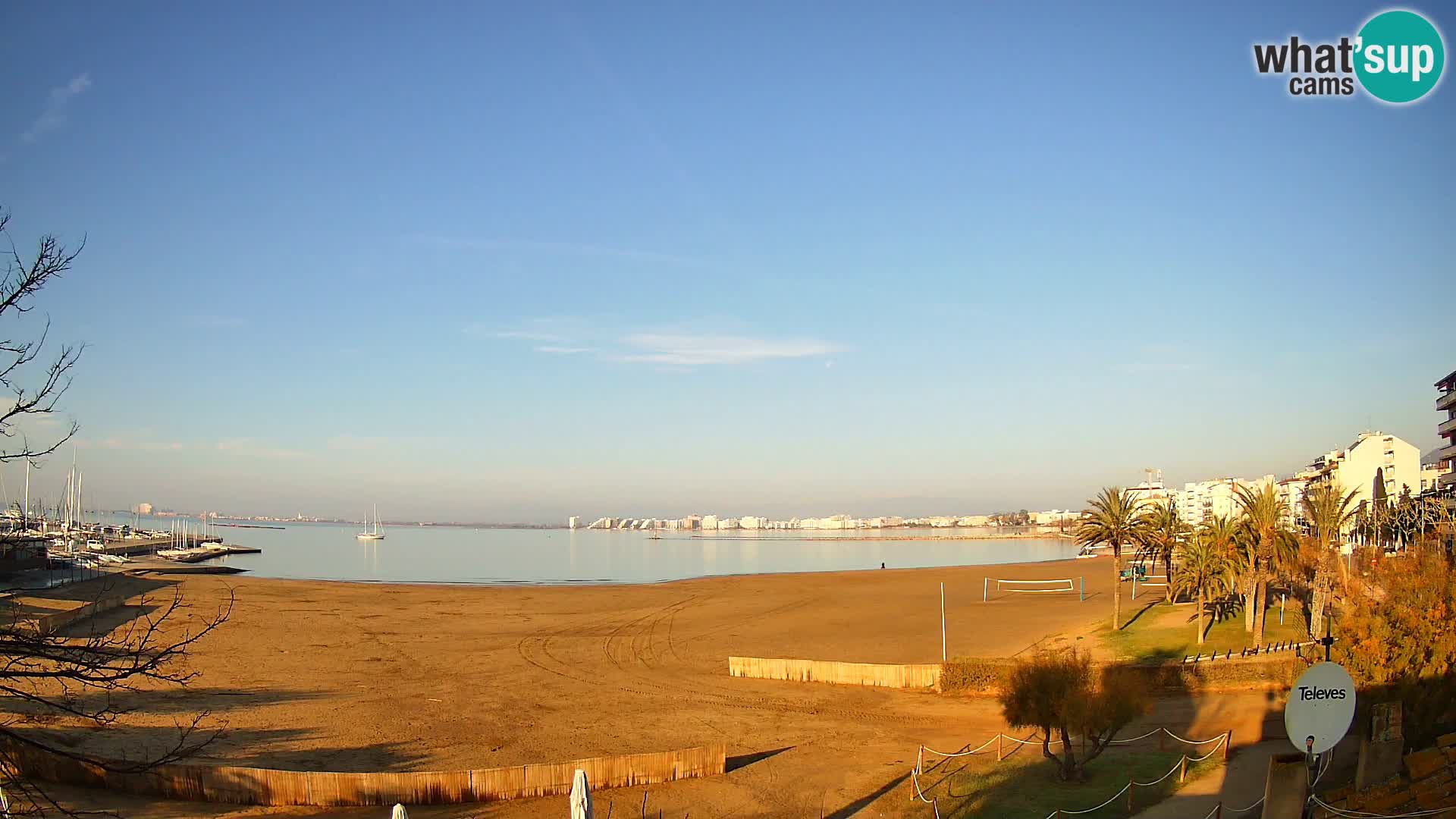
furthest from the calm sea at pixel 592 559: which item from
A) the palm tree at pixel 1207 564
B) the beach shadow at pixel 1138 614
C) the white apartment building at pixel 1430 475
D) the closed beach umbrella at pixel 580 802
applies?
the closed beach umbrella at pixel 580 802

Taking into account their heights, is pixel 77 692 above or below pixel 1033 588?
above

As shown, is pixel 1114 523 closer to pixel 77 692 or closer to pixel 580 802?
pixel 580 802

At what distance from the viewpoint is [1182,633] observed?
28.8 m

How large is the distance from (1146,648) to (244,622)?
3902 cm

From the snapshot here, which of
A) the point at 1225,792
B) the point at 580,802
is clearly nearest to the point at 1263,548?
the point at 1225,792

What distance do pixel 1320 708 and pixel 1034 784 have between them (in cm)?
706

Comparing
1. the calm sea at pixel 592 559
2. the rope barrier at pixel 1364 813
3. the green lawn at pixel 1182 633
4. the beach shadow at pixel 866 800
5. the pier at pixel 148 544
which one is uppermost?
the rope barrier at pixel 1364 813

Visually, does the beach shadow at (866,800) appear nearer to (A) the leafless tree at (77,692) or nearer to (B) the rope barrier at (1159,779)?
(B) the rope barrier at (1159,779)

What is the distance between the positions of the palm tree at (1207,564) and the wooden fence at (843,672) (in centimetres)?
837

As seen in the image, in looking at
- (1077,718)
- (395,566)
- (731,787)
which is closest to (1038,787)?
(1077,718)

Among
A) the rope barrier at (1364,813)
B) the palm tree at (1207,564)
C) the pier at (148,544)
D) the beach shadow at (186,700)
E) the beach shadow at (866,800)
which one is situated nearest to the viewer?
the rope barrier at (1364,813)

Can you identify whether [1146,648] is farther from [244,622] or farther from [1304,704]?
[244,622]

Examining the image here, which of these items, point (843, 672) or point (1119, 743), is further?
point (843, 672)

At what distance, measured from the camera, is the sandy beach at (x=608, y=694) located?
20.1 m
